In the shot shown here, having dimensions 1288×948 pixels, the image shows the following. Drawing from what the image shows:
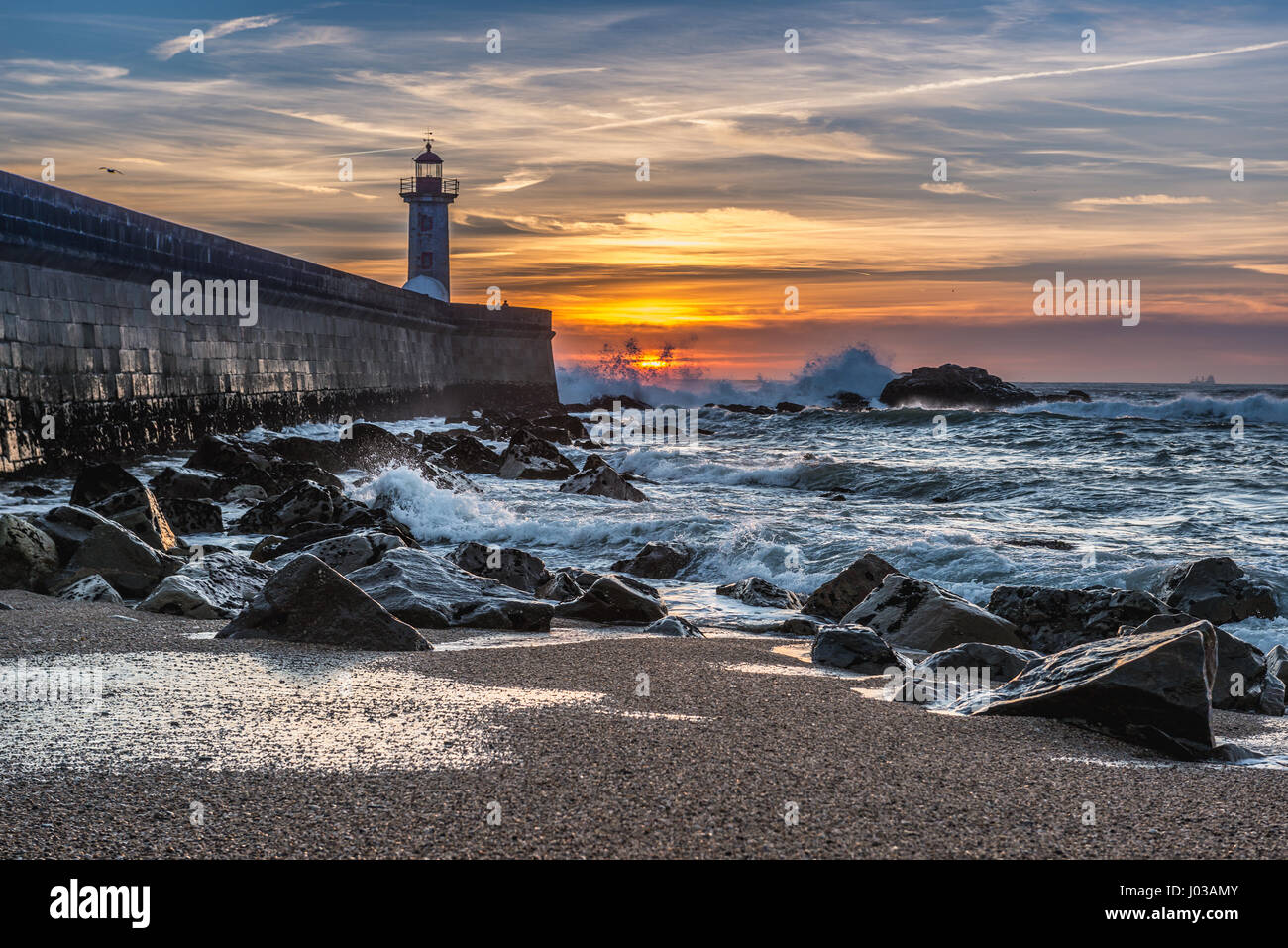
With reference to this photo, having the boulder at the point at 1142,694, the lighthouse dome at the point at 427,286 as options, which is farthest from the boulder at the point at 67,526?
the lighthouse dome at the point at 427,286

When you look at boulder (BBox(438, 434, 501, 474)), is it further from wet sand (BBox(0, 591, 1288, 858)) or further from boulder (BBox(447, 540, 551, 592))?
wet sand (BBox(0, 591, 1288, 858))

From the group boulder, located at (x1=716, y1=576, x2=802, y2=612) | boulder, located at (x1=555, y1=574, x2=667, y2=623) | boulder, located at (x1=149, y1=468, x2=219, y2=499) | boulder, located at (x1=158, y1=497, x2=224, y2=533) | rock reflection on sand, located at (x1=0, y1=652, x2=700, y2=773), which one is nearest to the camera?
rock reflection on sand, located at (x1=0, y1=652, x2=700, y2=773)

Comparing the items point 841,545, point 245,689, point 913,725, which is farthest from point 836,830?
point 841,545

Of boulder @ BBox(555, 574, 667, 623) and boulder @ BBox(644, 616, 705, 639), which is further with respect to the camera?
boulder @ BBox(555, 574, 667, 623)

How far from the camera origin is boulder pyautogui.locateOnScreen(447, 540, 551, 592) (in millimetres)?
7492

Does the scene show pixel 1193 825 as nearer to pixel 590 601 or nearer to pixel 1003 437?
pixel 590 601

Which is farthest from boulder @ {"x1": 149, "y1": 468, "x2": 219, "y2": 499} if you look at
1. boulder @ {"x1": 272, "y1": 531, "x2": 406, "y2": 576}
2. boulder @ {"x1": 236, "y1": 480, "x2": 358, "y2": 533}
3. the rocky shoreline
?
boulder @ {"x1": 272, "y1": 531, "x2": 406, "y2": 576}

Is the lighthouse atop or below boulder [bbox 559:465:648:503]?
atop

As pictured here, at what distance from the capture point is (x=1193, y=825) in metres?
2.64

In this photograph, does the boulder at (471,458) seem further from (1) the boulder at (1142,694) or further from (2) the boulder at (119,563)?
(1) the boulder at (1142,694)

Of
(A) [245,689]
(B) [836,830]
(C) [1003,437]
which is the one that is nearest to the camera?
(B) [836,830]

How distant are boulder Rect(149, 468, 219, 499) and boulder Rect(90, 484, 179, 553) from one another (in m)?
2.16

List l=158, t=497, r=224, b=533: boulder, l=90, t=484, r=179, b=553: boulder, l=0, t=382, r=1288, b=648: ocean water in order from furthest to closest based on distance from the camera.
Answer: l=158, t=497, r=224, b=533: boulder → l=0, t=382, r=1288, b=648: ocean water → l=90, t=484, r=179, b=553: boulder
